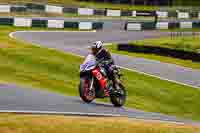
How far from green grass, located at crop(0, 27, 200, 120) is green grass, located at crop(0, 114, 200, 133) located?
5776mm

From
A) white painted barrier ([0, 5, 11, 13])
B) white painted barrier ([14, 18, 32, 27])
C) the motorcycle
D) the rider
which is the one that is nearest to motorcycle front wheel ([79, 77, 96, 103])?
the motorcycle

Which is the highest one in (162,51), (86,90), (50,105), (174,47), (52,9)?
(52,9)

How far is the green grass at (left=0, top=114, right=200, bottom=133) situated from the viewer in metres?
12.7

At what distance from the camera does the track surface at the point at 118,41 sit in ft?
88.1

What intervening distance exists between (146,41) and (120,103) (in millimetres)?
23314

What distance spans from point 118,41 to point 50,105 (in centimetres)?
2458

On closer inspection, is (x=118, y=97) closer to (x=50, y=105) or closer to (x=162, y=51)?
(x=50, y=105)

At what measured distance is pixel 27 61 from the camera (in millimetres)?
26438

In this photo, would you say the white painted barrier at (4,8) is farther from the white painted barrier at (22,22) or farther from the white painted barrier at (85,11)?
the white painted barrier at (85,11)

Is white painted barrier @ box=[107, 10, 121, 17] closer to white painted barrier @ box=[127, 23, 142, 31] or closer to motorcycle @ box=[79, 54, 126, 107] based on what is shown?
white painted barrier @ box=[127, 23, 142, 31]

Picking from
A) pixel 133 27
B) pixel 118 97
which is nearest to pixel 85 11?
pixel 133 27

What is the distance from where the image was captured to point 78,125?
1324cm

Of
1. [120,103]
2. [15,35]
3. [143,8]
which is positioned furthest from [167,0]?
[120,103]

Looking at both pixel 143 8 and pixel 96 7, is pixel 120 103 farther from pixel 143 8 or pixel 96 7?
pixel 143 8
